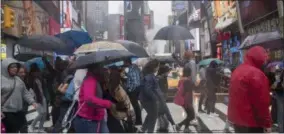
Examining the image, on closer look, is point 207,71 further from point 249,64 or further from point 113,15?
point 113,15

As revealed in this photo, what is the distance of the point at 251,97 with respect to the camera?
4898mm

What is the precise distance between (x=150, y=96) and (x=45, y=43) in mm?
3698

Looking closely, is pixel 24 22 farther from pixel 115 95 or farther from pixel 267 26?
pixel 115 95

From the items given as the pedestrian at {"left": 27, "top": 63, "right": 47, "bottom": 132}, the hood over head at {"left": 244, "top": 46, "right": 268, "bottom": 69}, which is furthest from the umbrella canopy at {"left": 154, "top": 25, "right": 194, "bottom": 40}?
the hood over head at {"left": 244, "top": 46, "right": 268, "bottom": 69}

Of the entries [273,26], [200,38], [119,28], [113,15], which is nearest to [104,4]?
[113,15]

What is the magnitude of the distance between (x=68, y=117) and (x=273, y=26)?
1381cm

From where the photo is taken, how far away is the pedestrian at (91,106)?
5.37 m

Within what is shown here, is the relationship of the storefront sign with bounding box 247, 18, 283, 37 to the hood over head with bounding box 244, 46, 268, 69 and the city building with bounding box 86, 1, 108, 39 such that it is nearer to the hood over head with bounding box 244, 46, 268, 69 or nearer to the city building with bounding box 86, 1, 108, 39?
the hood over head with bounding box 244, 46, 268, 69

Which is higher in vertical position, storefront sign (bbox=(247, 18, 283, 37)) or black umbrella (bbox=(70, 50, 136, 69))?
storefront sign (bbox=(247, 18, 283, 37))

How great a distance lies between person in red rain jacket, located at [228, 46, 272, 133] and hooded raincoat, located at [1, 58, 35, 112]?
3334 millimetres

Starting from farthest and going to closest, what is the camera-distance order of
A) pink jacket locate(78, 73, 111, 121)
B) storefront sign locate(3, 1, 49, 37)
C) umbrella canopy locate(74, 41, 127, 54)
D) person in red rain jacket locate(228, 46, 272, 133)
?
storefront sign locate(3, 1, 49, 37) < umbrella canopy locate(74, 41, 127, 54) < pink jacket locate(78, 73, 111, 121) < person in red rain jacket locate(228, 46, 272, 133)

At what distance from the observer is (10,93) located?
6.58 metres

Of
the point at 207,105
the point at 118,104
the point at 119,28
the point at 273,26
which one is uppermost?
the point at 119,28

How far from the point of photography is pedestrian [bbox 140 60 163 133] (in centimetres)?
884
